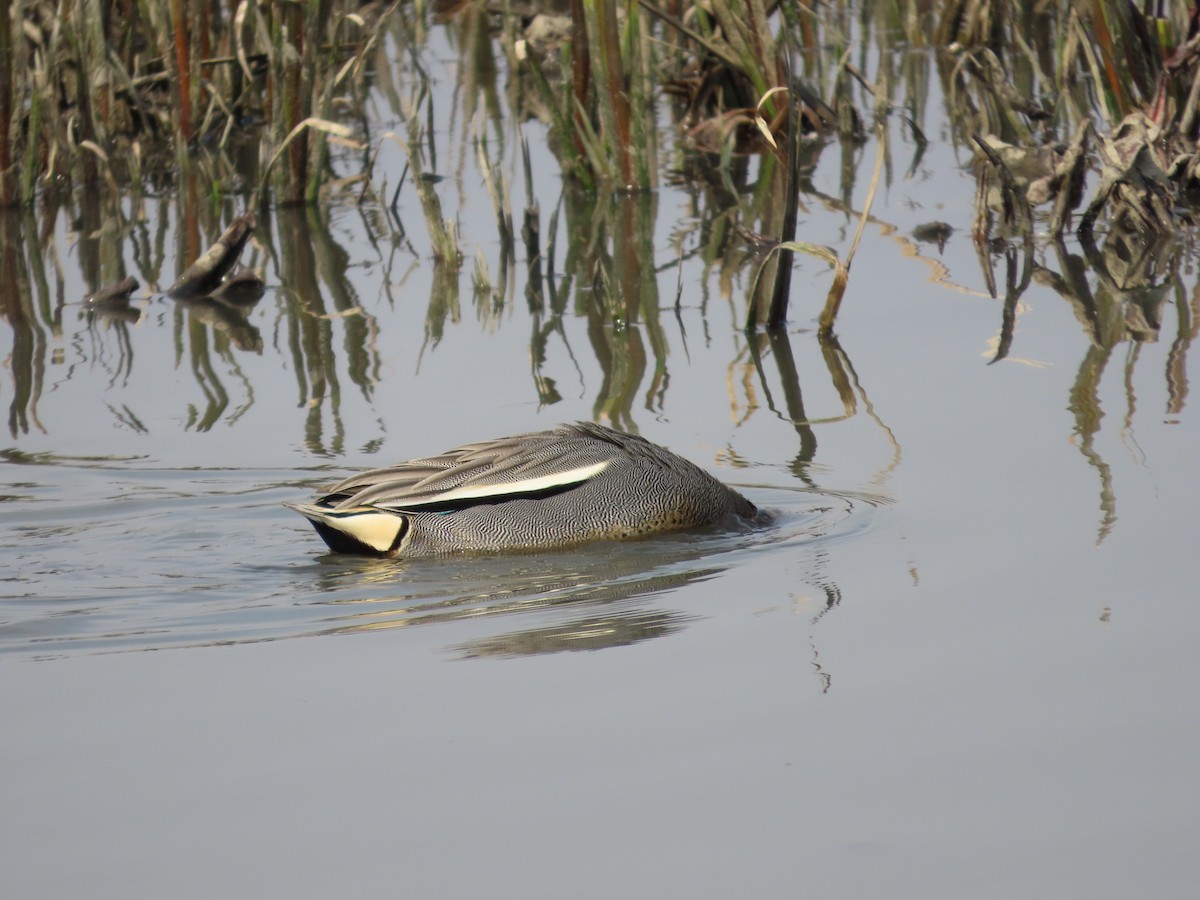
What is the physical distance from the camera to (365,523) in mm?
5902

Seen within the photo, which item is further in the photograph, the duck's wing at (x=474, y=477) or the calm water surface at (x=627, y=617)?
the duck's wing at (x=474, y=477)

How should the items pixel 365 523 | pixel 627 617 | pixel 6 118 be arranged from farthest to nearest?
pixel 6 118
pixel 365 523
pixel 627 617

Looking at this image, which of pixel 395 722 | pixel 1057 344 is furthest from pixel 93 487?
pixel 1057 344

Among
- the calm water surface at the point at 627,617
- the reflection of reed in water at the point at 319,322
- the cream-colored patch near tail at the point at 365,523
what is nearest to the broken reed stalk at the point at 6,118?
the reflection of reed in water at the point at 319,322

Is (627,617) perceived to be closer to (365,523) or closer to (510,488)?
(510,488)

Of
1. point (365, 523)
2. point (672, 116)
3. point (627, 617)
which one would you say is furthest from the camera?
point (672, 116)

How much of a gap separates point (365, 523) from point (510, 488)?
50 centimetres

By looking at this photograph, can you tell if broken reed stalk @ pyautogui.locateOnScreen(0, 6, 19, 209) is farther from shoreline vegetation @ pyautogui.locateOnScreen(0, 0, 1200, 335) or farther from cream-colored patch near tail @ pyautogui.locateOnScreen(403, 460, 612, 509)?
cream-colored patch near tail @ pyautogui.locateOnScreen(403, 460, 612, 509)

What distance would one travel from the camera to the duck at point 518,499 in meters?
5.93

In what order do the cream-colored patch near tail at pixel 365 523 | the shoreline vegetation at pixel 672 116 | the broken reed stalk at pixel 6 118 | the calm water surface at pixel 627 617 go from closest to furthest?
the calm water surface at pixel 627 617 < the cream-colored patch near tail at pixel 365 523 < the shoreline vegetation at pixel 672 116 < the broken reed stalk at pixel 6 118

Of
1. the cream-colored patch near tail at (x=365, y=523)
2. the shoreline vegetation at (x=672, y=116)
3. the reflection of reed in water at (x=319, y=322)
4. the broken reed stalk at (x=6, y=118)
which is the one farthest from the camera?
the broken reed stalk at (x=6, y=118)

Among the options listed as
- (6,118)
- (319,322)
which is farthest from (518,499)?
(6,118)

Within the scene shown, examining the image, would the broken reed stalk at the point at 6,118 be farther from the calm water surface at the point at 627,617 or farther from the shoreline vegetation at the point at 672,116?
the calm water surface at the point at 627,617

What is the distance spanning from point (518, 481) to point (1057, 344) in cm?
303
